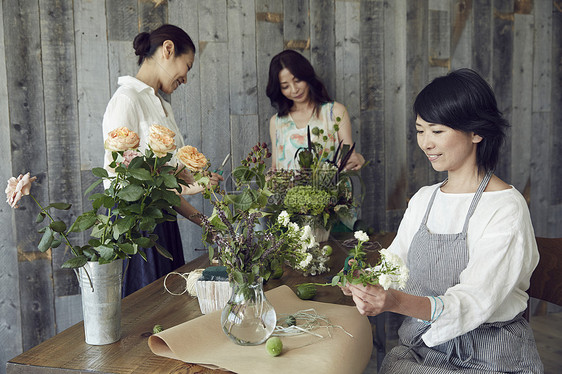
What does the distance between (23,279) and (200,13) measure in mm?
1772

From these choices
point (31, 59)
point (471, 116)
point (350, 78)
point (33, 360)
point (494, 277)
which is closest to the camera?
point (33, 360)

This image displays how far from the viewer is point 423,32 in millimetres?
3320

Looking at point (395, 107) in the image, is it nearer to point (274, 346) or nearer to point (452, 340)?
point (452, 340)

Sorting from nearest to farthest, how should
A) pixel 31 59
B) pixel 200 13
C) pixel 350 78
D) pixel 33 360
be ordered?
pixel 33 360
pixel 31 59
pixel 200 13
pixel 350 78

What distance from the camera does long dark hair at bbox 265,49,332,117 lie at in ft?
9.42

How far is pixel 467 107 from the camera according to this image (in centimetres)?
145

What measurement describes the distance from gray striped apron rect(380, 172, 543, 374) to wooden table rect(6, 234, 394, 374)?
0.22 metres

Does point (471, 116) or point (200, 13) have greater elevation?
point (200, 13)

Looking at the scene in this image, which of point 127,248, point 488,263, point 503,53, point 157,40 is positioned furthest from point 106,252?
point 503,53

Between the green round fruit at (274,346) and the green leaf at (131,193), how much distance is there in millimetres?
436

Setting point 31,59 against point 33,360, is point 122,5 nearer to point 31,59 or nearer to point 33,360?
point 31,59

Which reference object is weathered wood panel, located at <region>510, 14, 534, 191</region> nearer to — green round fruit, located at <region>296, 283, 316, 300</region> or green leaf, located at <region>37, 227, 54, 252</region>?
green round fruit, located at <region>296, 283, 316, 300</region>

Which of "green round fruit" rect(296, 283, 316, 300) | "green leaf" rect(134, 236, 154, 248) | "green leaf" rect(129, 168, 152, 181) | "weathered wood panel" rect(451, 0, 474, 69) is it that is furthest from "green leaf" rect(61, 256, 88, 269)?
"weathered wood panel" rect(451, 0, 474, 69)

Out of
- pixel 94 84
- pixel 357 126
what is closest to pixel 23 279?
pixel 94 84
